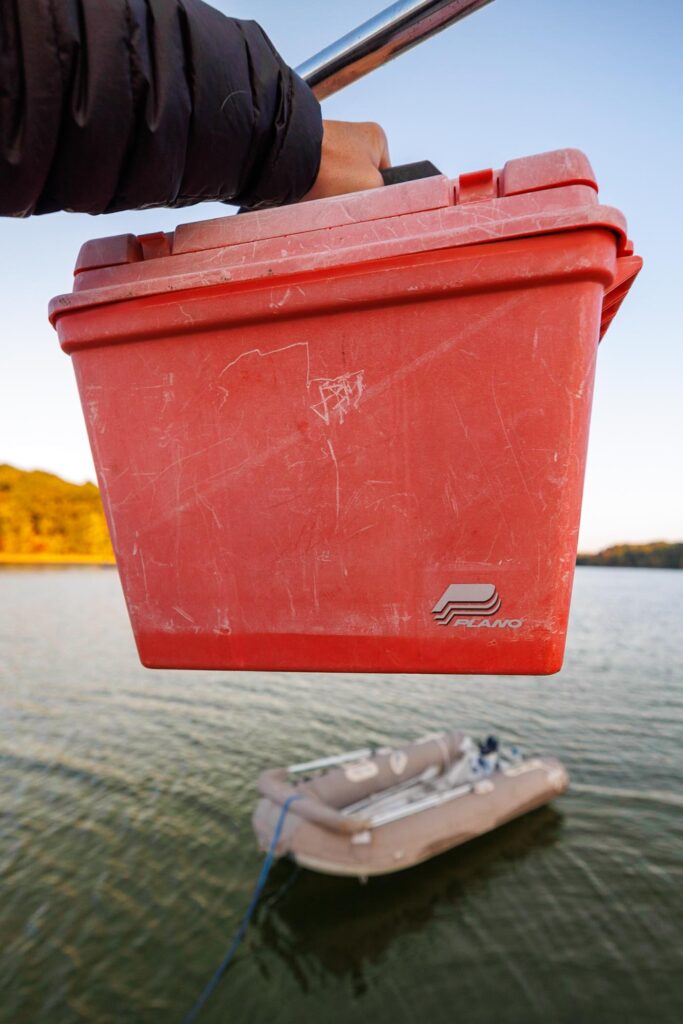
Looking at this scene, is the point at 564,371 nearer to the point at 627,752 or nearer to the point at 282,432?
the point at 282,432

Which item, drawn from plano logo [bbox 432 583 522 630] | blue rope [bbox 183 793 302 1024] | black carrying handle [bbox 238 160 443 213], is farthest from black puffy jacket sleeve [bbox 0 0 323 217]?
blue rope [bbox 183 793 302 1024]

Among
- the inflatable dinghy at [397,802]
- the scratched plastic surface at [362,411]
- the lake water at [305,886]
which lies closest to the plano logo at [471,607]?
the scratched plastic surface at [362,411]

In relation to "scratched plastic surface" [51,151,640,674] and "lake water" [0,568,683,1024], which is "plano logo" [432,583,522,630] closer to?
"scratched plastic surface" [51,151,640,674]

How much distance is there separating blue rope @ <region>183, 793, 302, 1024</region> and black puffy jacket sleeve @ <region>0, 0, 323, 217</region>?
1026 centimetres

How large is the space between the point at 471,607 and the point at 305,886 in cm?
1168

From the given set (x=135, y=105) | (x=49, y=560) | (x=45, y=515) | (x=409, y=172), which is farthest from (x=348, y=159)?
(x=49, y=560)

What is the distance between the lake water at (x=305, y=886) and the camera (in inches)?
331

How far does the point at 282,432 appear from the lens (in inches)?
29.6

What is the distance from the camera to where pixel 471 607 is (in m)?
0.76

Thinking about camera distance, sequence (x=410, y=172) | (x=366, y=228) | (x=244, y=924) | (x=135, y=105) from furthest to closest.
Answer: (x=244, y=924) → (x=410, y=172) → (x=366, y=228) → (x=135, y=105)

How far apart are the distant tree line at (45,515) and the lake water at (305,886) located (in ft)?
109

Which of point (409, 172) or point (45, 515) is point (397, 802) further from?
point (45, 515)

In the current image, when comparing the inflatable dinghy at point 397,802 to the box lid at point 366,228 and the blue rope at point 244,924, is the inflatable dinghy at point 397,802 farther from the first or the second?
the box lid at point 366,228

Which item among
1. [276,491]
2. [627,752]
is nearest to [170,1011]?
[276,491]
